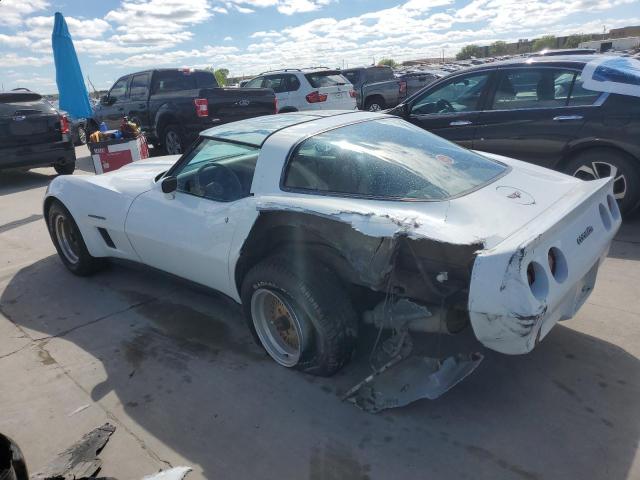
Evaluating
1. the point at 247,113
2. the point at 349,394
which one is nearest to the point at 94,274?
the point at 349,394

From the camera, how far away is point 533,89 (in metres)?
5.28

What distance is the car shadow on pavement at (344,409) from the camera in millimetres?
2244

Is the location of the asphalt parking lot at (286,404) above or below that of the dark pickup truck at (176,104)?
below

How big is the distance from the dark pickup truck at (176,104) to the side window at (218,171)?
5782mm

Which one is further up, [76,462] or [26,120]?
[26,120]

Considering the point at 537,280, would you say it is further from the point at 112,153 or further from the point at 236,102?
the point at 236,102

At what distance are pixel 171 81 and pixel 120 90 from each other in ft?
5.08

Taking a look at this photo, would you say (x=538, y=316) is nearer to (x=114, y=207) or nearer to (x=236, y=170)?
(x=236, y=170)

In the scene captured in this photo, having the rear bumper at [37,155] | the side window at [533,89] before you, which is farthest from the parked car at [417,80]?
the side window at [533,89]

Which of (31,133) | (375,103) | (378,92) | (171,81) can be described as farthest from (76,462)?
(375,103)

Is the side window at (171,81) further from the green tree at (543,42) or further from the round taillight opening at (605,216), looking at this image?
the green tree at (543,42)

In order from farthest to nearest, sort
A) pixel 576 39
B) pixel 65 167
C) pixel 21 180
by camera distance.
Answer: pixel 576 39 → pixel 21 180 → pixel 65 167

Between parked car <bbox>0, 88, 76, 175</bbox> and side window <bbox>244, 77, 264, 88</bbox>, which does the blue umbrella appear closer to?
parked car <bbox>0, 88, 76, 175</bbox>

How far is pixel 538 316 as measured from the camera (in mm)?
2051
